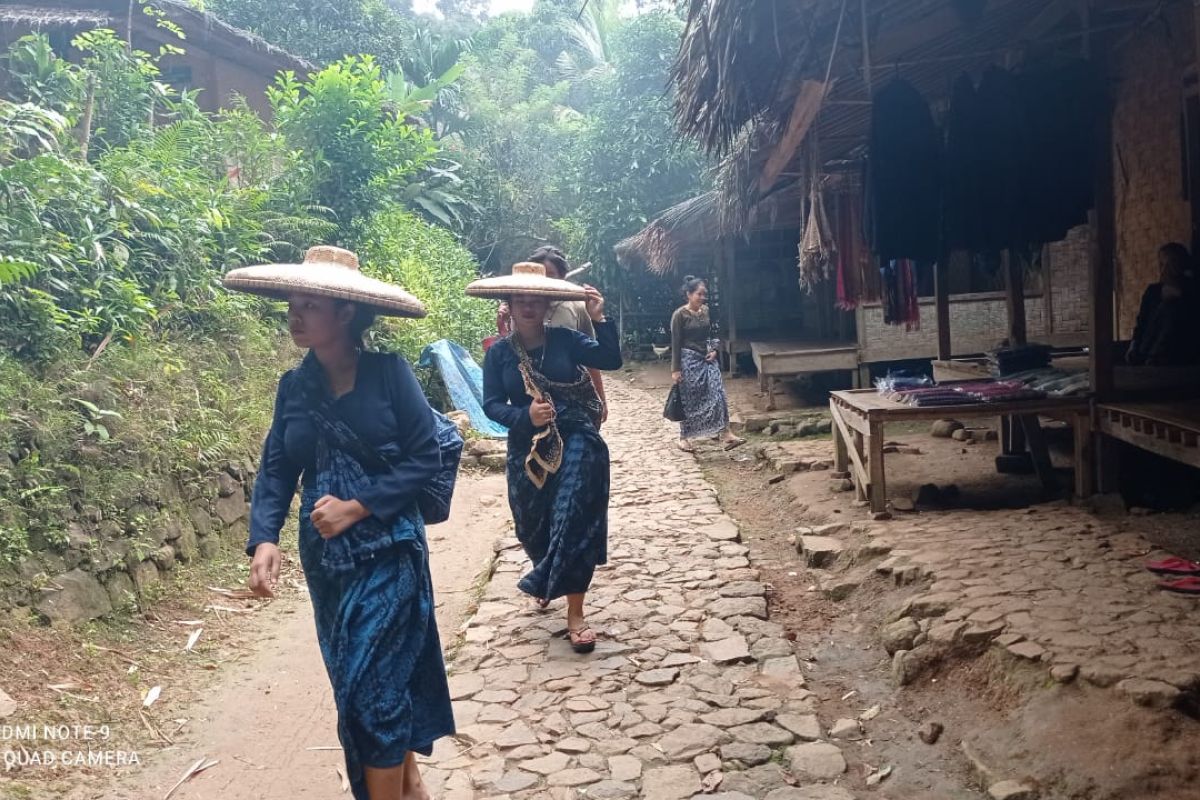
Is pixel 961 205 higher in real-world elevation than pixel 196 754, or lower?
higher

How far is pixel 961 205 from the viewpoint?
18.9 ft

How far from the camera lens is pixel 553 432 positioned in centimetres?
447

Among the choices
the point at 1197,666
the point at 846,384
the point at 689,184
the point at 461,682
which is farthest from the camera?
the point at 689,184

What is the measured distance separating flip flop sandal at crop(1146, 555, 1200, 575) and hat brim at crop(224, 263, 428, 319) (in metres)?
3.45

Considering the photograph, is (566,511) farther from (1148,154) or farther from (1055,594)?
(1148,154)

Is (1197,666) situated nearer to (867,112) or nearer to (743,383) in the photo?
(867,112)

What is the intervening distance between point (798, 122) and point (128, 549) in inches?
192

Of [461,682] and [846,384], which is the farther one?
[846,384]

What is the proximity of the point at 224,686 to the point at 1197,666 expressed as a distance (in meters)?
4.00

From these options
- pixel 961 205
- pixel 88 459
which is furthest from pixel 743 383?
pixel 88 459

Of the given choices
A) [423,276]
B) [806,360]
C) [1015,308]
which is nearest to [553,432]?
[1015,308]

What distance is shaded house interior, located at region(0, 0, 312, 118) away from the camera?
1320cm

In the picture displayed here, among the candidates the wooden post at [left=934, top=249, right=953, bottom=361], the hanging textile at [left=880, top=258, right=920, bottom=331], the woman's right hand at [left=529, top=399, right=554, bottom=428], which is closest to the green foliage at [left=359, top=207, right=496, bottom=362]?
the hanging textile at [left=880, top=258, right=920, bottom=331]

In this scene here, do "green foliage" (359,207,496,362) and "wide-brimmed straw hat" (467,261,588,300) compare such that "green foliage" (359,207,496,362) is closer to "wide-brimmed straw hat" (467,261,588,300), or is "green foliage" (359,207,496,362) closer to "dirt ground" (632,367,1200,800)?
"wide-brimmed straw hat" (467,261,588,300)
